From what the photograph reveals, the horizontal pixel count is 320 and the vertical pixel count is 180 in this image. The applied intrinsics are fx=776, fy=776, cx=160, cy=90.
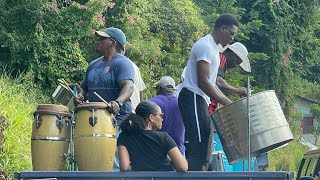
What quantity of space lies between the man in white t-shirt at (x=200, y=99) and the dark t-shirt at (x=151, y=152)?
2.11ft

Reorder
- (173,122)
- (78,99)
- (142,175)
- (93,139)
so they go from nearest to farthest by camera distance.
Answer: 1. (142,175)
2. (93,139)
3. (78,99)
4. (173,122)

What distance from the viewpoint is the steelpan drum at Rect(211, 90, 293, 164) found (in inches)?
248

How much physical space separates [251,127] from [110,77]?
1.46 meters

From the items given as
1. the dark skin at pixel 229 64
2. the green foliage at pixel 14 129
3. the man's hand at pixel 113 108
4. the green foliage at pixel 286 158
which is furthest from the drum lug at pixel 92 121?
the green foliage at pixel 286 158

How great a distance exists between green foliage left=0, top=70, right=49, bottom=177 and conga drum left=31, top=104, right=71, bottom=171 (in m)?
3.81

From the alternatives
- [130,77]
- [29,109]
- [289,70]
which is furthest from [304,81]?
[130,77]

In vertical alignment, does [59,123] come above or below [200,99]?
below

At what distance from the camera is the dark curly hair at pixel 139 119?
20.1 ft

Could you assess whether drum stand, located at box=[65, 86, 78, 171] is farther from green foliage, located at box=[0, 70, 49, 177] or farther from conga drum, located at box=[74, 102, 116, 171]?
green foliage, located at box=[0, 70, 49, 177]

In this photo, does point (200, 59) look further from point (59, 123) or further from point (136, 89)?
point (136, 89)

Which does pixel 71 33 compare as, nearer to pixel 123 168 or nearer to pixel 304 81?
pixel 123 168

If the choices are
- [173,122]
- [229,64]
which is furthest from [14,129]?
[229,64]

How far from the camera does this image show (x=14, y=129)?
1103cm


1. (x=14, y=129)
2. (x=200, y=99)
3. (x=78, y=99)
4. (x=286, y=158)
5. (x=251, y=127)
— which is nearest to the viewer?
(x=251, y=127)
